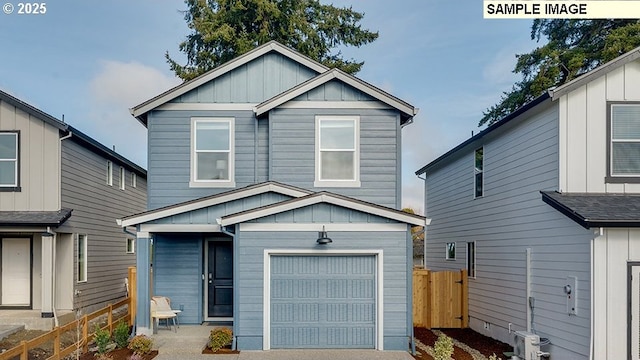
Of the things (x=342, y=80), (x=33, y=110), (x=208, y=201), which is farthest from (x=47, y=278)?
(x=342, y=80)

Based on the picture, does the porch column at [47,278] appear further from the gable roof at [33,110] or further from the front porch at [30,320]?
the gable roof at [33,110]

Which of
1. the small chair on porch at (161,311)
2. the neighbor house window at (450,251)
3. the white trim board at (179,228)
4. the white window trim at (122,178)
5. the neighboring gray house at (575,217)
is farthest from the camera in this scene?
the white window trim at (122,178)

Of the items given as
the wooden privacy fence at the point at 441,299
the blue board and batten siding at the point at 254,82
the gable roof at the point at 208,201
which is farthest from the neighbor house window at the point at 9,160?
the wooden privacy fence at the point at 441,299

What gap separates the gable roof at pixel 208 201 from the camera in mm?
10984

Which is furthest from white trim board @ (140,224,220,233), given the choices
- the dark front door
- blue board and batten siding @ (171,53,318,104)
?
blue board and batten siding @ (171,53,318,104)

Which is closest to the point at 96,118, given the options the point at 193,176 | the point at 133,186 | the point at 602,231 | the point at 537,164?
the point at 133,186

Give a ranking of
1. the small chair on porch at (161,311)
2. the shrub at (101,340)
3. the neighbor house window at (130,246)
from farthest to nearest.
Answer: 1. the neighbor house window at (130,246)
2. the small chair on porch at (161,311)
3. the shrub at (101,340)

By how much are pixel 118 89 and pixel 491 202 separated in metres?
21.4

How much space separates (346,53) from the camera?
2725 centimetres

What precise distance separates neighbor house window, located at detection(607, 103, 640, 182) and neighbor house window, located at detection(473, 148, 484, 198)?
4.62 meters

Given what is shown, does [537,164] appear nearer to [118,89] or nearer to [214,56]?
[214,56]

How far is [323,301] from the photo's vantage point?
34.0 feet

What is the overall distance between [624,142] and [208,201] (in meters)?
8.46

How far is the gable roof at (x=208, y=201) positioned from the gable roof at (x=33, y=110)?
13.1 ft
